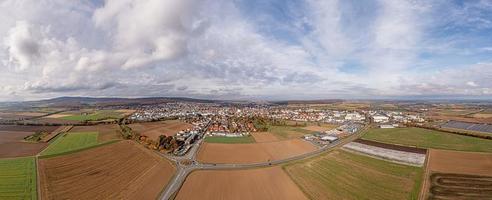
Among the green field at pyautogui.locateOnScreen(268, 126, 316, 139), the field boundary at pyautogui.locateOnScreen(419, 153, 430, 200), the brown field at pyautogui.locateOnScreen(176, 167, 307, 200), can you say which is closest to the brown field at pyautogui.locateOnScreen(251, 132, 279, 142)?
the green field at pyautogui.locateOnScreen(268, 126, 316, 139)

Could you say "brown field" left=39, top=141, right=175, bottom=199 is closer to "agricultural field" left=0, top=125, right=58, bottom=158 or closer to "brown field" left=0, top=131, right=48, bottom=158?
"brown field" left=0, top=131, right=48, bottom=158

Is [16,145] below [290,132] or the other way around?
below

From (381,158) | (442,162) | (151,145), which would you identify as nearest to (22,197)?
(151,145)

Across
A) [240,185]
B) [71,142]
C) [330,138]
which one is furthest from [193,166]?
[330,138]

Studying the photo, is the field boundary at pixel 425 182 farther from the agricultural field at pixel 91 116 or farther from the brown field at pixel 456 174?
the agricultural field at pixel 91 116

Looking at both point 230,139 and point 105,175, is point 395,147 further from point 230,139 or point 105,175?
point 105,175

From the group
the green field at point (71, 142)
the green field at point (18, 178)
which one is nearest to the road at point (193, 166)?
the green field at point (18, 178)
